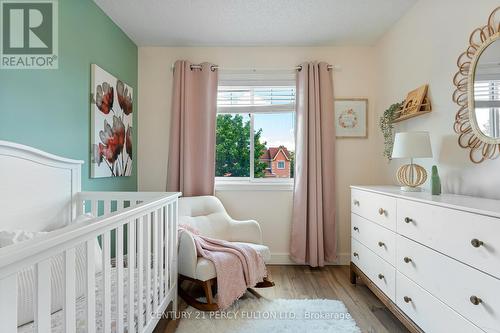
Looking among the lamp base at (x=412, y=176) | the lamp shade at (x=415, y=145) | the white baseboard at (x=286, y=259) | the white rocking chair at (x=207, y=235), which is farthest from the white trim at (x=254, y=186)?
the lamp shade at (x=415, y=145)

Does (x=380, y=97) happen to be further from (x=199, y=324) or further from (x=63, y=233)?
(x=63, y=233)

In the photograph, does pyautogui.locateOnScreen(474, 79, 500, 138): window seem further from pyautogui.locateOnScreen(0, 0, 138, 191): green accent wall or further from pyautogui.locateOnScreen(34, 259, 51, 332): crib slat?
pyautogui.locateOnScreen(0, 0, 138, 191): green accent wall

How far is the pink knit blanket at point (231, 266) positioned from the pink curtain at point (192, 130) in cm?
74

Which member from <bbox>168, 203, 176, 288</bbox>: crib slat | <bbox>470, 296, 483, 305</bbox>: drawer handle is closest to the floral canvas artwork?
<bbox>168, 203, 176, 288</bbox>: crib slat

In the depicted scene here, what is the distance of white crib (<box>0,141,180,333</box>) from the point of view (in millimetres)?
658

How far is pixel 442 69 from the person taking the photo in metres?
1.91

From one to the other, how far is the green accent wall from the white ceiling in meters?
0.25

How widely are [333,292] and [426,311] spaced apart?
0.96 m

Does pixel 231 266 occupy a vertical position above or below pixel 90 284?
below

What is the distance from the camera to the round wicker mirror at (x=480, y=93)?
1470mm

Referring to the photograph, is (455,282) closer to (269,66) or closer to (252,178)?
(252,178)

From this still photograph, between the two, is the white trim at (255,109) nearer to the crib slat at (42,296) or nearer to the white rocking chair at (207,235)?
the white rocking chair at (207,235)

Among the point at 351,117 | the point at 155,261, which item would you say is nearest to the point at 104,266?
the point at 155,261

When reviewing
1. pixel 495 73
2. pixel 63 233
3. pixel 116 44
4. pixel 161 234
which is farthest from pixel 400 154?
pixel 116 44
